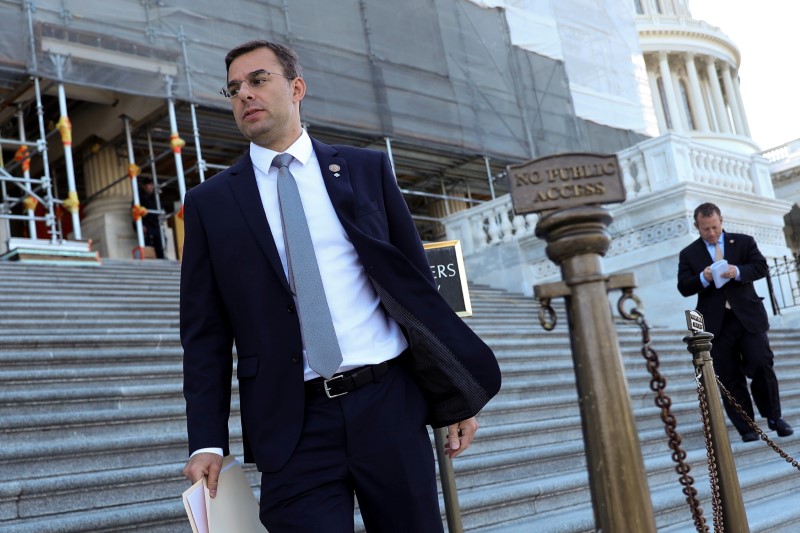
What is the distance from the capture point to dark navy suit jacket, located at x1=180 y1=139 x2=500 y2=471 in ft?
8.11

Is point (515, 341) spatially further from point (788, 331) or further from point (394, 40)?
point (394, 40)

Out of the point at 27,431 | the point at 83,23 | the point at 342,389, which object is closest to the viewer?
the point at 342,389

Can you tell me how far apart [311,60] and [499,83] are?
5488 mm

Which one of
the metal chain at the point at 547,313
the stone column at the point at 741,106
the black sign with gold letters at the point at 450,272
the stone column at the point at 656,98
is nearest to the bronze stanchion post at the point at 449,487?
the black sign with gold letters at the point at 450,272

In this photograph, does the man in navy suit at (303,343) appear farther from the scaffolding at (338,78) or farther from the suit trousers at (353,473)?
the scaffolding at (338,78)

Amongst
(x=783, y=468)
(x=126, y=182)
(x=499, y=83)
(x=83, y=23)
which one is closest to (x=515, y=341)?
(x=783, y=468)

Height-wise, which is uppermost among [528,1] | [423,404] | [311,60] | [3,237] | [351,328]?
[528,1]

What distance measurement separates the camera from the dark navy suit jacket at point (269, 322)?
2.47 m

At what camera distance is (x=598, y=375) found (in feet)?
6.77

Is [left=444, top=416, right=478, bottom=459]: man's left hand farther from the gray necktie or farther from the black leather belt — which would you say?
the gray necktie

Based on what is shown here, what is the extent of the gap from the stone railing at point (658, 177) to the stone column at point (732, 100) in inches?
1523

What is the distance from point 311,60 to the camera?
58.6 ft

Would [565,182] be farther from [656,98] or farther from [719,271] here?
[656,98]

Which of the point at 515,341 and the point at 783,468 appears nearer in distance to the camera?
the point at 783,468
